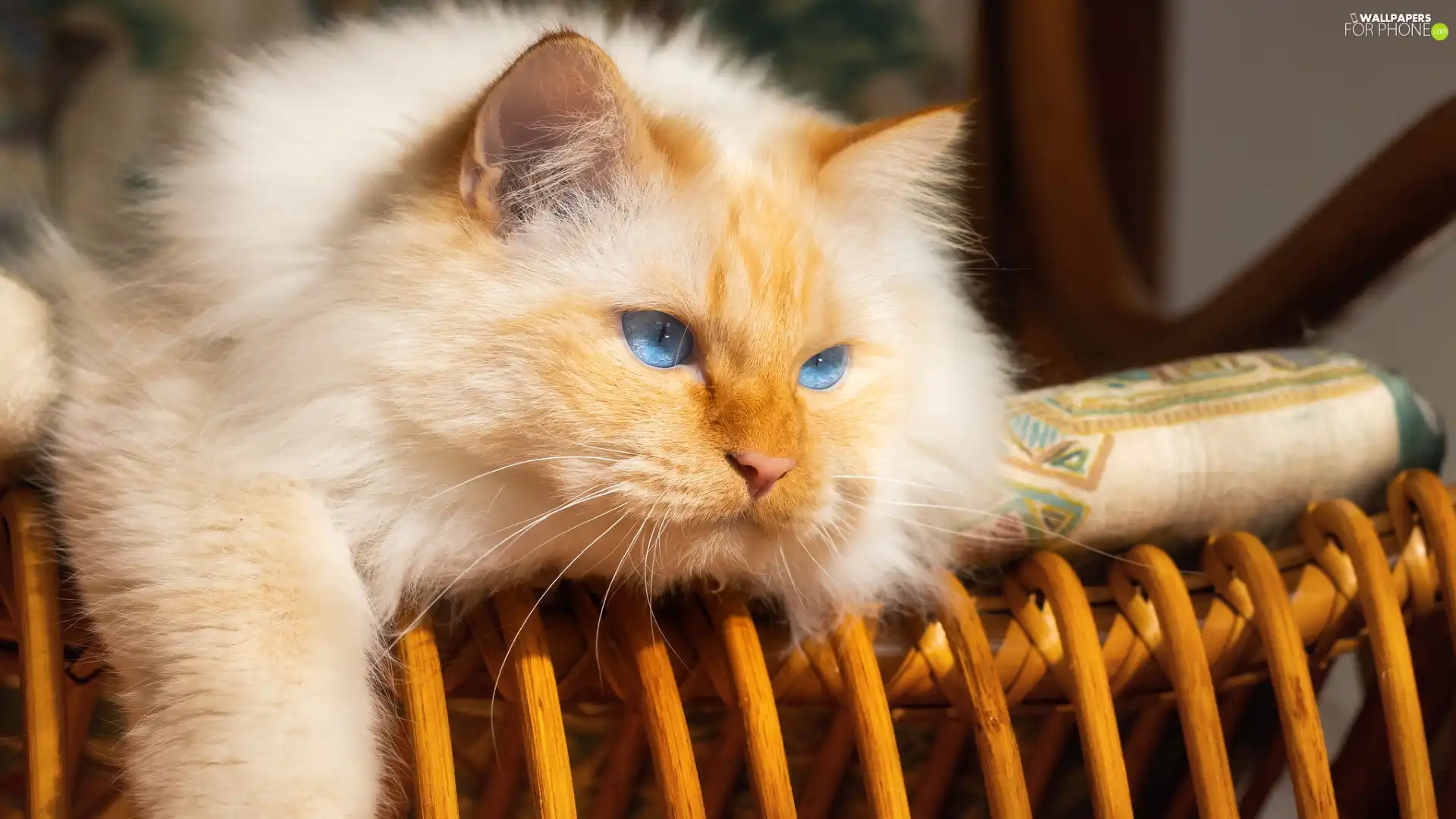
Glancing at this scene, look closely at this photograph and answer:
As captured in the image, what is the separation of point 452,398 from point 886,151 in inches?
14.3

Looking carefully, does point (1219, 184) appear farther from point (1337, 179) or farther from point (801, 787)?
point (801, 787)

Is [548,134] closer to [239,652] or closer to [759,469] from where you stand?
[759,469]

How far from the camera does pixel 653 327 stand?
2.13 ft

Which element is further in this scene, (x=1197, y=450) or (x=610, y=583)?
(x=1197, y=450)

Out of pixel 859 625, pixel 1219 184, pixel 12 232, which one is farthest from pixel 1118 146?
pixel 12 232

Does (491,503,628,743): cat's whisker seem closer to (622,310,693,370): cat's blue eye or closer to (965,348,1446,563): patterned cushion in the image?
(622,310,693,370): cat's blue eye

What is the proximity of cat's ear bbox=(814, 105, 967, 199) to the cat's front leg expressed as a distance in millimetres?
427

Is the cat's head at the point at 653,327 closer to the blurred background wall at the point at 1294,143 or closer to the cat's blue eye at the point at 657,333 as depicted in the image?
the cat's blue eye at the point at 657,333

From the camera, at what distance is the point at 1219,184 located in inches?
77.0
